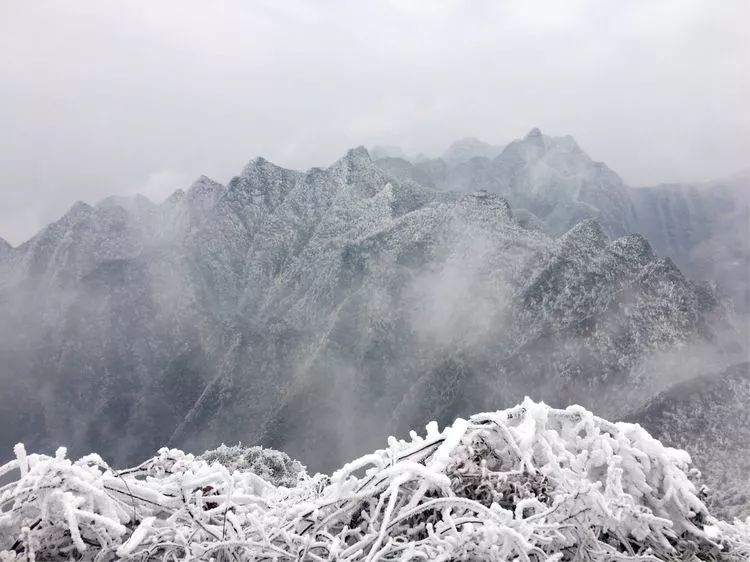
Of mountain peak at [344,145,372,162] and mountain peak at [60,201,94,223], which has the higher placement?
mountain peak at [344,145,372,162]

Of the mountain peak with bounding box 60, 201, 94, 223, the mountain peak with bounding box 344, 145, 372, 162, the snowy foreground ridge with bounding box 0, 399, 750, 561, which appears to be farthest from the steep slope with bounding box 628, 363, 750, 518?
the mountain peak with bounding box 60, 201, 94, 223

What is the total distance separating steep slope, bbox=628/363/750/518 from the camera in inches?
2042

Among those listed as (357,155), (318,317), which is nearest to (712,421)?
(318,317)

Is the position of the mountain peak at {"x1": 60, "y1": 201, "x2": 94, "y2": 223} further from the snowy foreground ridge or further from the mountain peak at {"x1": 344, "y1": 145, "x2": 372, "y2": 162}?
the snowy foreground ridge

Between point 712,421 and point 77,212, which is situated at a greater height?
point 77,212

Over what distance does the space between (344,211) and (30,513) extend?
541 feet

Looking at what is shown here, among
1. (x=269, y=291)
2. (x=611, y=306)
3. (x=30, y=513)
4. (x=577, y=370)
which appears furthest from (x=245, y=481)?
(x=269, y=291)

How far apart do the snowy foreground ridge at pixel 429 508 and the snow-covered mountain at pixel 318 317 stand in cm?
8583

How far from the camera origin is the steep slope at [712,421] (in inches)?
2042

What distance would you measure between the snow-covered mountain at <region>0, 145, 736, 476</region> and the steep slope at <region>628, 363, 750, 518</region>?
1302cm

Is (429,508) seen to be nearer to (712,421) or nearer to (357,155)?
(712,421)

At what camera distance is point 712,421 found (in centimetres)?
6038

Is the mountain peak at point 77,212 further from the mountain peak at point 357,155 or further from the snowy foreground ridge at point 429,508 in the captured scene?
the snowy foreground ridge at point 429,508

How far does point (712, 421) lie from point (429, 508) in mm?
68509
